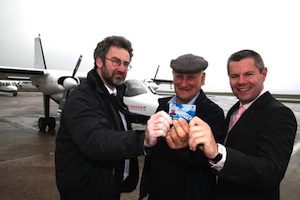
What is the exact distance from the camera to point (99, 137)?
1546 millimetres

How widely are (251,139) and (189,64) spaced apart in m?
0.73

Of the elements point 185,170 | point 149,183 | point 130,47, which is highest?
point 130,47

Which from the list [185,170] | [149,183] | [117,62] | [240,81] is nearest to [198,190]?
[185,170]

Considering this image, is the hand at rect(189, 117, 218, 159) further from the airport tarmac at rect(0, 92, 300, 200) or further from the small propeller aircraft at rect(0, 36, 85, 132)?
the small propeller aircraft at rect(0, 36, 85, 132)

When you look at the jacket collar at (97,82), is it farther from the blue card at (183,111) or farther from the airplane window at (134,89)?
the airplane window at (134,89)

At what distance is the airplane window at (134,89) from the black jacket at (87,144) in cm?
779

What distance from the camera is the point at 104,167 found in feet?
6.52

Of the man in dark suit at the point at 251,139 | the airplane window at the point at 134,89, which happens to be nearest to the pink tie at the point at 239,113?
the man in dark suit at the point at 251,139

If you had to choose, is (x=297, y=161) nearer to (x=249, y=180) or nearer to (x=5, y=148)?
(x=249, y=180)

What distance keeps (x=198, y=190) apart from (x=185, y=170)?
0.58 feet

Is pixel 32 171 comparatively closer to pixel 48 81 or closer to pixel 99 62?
pixel 99 62

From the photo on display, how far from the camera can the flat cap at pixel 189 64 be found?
2.07 metres

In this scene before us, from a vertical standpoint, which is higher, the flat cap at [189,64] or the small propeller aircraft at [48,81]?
the flat cap at [189,64]

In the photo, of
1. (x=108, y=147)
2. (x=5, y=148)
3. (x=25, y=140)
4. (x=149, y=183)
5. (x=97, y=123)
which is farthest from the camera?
(x=25, y=140)
